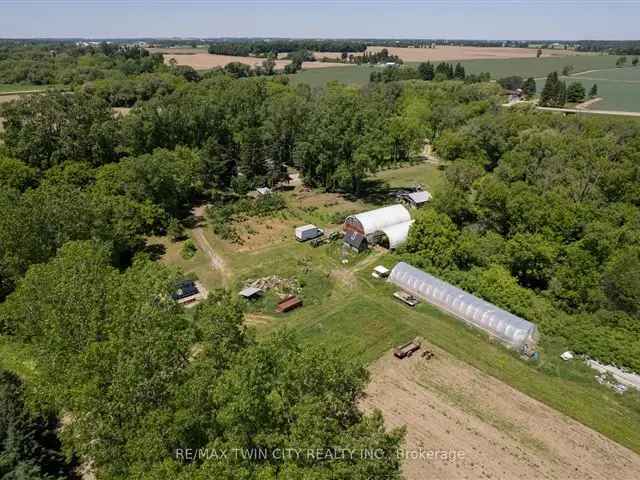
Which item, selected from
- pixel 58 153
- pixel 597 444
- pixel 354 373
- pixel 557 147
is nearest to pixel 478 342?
pixel 597 444

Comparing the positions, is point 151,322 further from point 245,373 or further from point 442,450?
point 442,450

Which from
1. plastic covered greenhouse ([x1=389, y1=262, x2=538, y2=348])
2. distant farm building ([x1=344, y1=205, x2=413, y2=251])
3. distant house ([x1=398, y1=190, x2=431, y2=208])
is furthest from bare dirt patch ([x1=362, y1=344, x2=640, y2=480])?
distant house ([x1=398, y1=190, x2=431, y2=208])

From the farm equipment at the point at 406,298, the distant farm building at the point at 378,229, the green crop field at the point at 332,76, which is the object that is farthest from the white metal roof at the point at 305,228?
the green crop field at the point at 332,76

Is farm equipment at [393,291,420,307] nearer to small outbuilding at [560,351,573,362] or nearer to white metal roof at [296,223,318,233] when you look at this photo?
small outbuilding at [560,351,573,362]

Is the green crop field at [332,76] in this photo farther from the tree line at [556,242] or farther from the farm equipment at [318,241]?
the farm equipment at [318,241]

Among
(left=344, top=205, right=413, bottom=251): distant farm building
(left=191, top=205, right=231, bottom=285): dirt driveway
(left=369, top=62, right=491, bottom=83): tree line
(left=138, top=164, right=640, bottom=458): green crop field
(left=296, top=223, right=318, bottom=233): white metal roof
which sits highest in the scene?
(left=369, top=62, right=491, bottom=83): tree line

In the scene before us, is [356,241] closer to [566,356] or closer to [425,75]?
[566,356]
